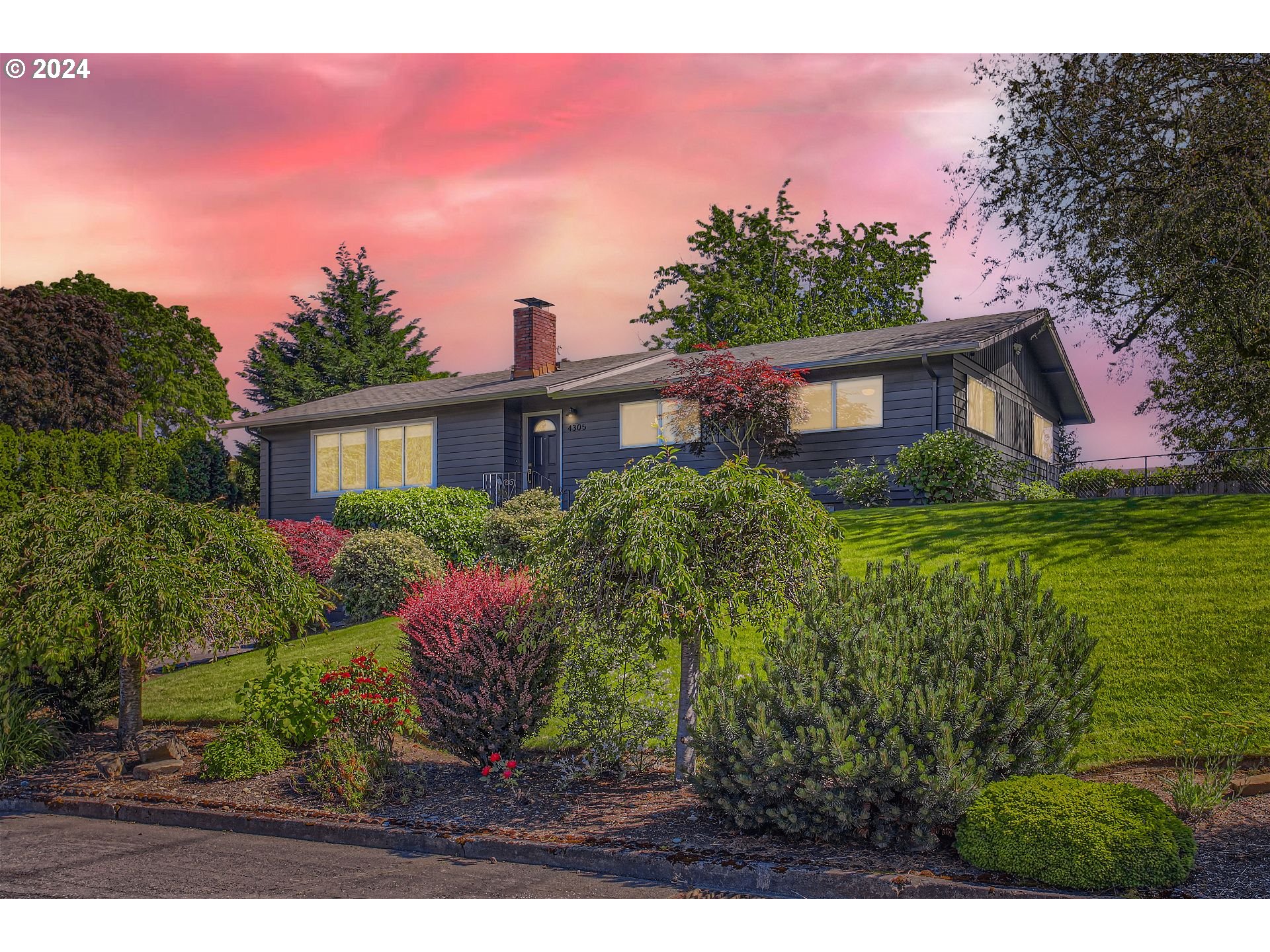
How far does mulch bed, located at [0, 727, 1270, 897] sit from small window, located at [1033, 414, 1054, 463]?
16.0m

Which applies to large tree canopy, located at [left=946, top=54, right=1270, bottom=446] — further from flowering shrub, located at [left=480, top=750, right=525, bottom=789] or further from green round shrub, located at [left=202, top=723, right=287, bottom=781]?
green round shrub, located at [left=202, top=723, right=287, bottom=781]

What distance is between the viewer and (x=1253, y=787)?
608cm

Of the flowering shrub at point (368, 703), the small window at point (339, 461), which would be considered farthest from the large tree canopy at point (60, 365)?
the flowering shrub at point (368, 703)

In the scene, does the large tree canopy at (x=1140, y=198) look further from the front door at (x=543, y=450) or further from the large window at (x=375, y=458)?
the large window at (x=375, y=458)

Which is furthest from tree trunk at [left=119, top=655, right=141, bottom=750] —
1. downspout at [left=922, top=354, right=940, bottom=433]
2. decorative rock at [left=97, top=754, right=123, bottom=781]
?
downspout at [left=922, top=354, right=940, bottom=433]

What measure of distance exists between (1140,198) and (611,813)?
9.03 m

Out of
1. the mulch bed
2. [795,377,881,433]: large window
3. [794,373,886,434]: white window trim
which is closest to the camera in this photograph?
the mulch bed

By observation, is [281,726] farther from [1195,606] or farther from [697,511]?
[1195,606]

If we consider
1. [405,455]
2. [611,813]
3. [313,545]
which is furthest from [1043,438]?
[611,813]

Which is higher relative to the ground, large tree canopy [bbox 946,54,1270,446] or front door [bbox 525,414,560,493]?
large tree canopy [bbox 946,54,1270,446]

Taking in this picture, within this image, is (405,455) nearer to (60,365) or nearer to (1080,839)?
(60,365)

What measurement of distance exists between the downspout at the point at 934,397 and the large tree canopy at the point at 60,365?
2093 cm

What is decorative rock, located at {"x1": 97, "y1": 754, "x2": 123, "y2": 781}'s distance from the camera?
7859mm
